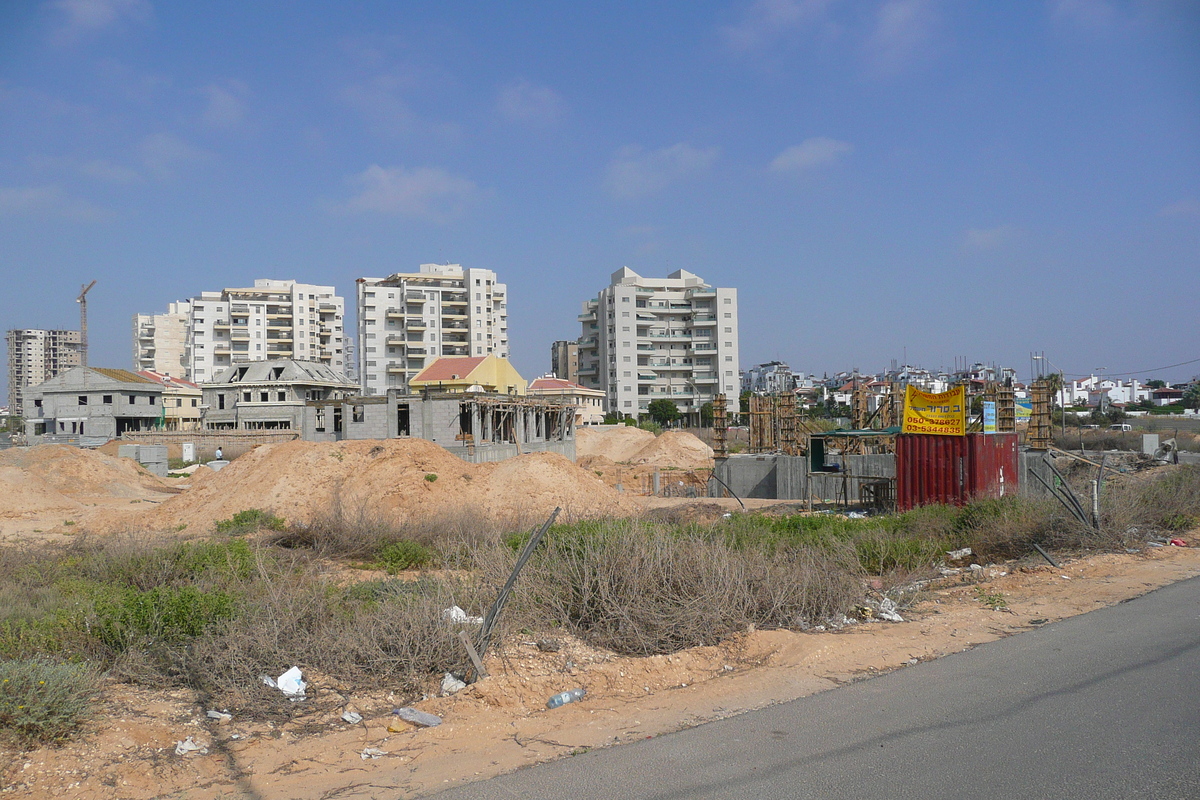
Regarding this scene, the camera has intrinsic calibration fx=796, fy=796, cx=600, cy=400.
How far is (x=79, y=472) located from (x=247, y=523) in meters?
17.3

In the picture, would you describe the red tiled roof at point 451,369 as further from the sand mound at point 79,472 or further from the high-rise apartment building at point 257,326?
the high-rise apartment building at point 257,326

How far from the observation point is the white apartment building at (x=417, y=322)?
89125 mm

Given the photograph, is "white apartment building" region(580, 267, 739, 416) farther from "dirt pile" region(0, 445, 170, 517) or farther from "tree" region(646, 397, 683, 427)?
"dirt pile" region(0, 445, 170, 517)

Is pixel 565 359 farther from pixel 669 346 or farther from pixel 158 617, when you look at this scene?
pixel 158 617

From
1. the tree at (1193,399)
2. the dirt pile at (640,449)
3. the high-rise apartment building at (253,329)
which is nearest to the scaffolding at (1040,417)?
the dirt pile at (640,449)

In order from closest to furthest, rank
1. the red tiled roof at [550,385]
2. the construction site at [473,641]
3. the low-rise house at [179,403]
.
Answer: the construction site at [473,641] < the low-rise house at [179,403] < the red tiled roof at [550,385]

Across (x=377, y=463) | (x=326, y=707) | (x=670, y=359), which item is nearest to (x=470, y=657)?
(x=326, y=707)

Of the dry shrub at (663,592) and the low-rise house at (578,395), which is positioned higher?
the low-rise house at (578,395)

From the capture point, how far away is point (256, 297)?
317ft

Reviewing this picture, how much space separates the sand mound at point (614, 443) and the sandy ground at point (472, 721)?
46960 mm

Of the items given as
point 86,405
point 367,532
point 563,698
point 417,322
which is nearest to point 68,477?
point 367,532

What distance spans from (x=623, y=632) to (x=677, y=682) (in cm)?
91

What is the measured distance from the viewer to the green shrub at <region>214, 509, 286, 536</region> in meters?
18.8

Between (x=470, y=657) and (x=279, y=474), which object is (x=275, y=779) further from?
(x=279, y=474)
